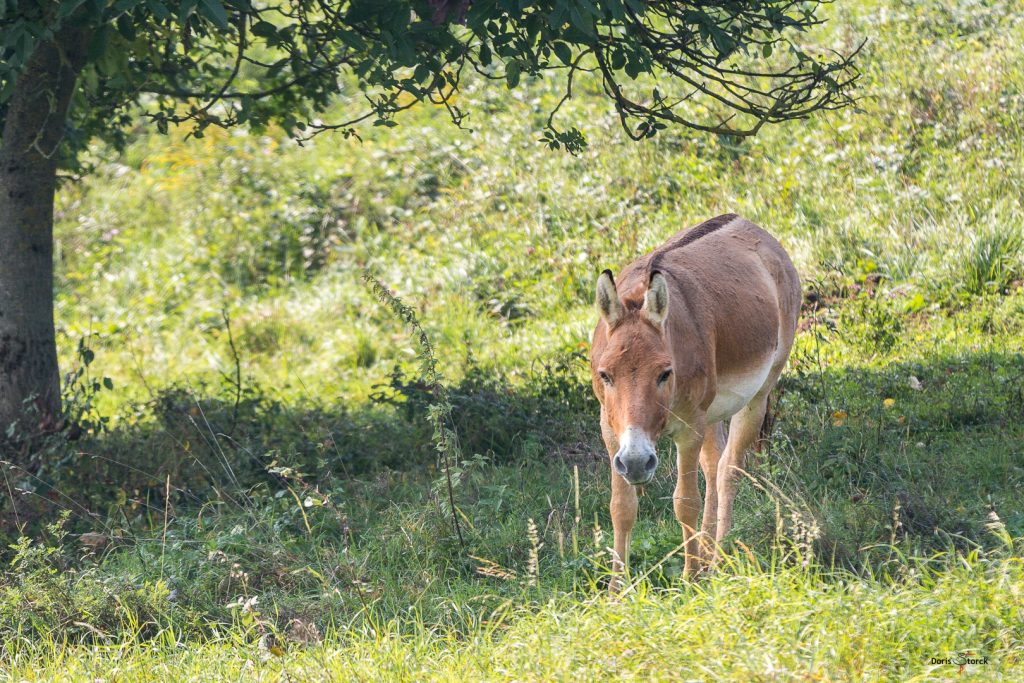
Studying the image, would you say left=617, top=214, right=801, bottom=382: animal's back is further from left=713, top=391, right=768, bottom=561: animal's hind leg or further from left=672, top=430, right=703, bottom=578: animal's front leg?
left=672, top=430, right=703, bottom=578: animal's front leg

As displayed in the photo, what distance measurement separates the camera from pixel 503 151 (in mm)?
13414

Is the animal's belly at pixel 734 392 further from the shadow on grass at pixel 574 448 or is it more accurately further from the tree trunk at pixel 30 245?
the tree trunk at pixel 30 245

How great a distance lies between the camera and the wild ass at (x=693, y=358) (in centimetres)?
479

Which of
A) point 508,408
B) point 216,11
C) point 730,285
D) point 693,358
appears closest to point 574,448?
point 508,408

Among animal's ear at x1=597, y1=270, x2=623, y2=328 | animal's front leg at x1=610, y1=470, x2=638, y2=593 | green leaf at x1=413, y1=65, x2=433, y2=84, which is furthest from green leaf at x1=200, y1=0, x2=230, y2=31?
animal's front leg at x1=610, y1=470, x2=638, y2=593

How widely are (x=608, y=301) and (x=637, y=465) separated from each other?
2.84 feet

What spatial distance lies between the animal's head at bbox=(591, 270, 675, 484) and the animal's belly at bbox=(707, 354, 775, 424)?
83 centimetres

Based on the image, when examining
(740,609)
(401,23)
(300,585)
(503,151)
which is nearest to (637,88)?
(503,151)

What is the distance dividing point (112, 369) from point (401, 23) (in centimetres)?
720

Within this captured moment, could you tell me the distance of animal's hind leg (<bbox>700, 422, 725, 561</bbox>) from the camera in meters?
6.07

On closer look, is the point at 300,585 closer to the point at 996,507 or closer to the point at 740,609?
the point at 740,609

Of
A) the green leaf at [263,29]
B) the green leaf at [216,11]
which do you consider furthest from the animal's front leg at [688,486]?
the green leaf at [263,29]

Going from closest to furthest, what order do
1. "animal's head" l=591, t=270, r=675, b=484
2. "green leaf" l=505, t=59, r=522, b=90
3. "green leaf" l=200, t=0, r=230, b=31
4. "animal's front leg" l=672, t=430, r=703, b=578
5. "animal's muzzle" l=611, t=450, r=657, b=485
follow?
"animal's muzzle" l=611, t=450, r=657, b=485 → "animal's head" l=591, t=270, r=675, b=484 → "green leaf" l=200, t=0, r=230, b=31 → "animal's front leg" l=672, t=430, r=703, b=578 → "green leaf" l=505, t=59, r=522, b=90

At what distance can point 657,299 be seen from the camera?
16.0 feet
